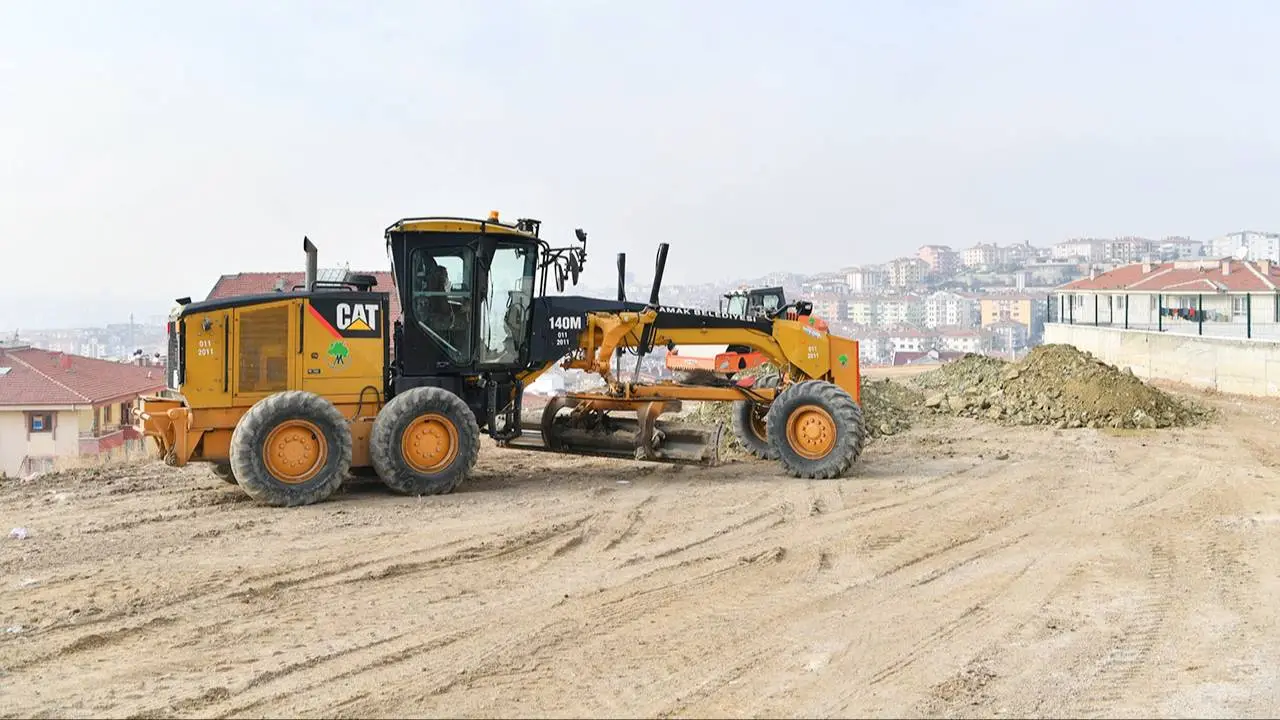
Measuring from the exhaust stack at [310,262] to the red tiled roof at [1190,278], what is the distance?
42146mm

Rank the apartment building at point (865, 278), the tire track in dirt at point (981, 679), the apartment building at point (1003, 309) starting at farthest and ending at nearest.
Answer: the apartment building at point (865, 278)
the apartment building at point (1003, 309)
the tire track in dirt at point (981, 679)

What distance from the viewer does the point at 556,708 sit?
5301 millimetres

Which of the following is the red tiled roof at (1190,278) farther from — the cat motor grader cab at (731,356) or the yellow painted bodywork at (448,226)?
the yellow painted bodywork at (448,226)

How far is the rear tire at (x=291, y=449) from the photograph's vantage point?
10039 millimetres

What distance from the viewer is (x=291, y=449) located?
33.8ft

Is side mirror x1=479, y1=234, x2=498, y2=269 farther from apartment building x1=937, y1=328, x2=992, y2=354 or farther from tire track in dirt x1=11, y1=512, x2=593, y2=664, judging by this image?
apartment building x1=937, y1=328, x2=992, y2=354

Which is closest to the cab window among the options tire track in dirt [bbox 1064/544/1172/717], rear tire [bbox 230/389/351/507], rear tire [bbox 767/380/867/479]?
rear tire [bbox 230/389/351/507]

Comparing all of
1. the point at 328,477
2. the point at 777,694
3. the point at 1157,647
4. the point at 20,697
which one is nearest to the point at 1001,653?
the point at 1157,647

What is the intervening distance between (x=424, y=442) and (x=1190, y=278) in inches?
1943

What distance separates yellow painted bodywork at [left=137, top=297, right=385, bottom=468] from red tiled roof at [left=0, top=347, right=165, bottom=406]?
1779 centimetres

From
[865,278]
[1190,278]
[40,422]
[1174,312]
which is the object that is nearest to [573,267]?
[40,422]

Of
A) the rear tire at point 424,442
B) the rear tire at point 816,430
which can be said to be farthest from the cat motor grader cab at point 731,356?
the rear tire at point 424,442

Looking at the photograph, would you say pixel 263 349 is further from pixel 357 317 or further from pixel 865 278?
pixel 865 278

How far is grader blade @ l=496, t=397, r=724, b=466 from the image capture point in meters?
12.1
